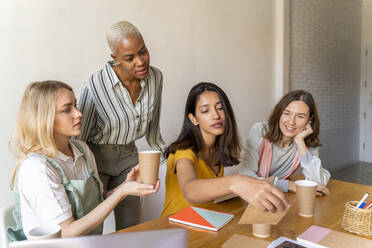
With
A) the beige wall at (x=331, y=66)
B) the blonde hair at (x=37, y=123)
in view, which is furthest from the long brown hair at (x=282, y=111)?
the beige wall at (x=331, y=66)

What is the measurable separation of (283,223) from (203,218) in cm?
33

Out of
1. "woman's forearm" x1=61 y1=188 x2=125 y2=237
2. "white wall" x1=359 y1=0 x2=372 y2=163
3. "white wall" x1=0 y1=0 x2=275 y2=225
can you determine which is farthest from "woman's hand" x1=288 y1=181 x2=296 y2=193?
"white wall" x1=359 y1=0 x2=372 y2=163

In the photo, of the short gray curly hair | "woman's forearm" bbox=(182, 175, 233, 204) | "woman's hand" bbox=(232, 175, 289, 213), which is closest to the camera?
"woman's hand" bbox=(232, 175, 289, 213)

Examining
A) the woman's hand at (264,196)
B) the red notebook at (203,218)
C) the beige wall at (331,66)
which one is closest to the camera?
the woman's hand at (264,196)

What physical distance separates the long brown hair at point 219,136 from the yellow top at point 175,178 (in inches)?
3.7

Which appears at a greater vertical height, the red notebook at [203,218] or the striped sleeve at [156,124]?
the striped sleeve at [156,124]

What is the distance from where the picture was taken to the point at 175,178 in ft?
5.55

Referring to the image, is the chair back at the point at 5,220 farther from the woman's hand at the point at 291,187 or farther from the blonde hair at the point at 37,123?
the woman's hand at the point at 291,187

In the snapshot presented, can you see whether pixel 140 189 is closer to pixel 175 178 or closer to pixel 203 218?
pixel 203 218

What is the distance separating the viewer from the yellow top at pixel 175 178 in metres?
1.59

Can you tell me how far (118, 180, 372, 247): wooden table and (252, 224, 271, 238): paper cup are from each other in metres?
0.02

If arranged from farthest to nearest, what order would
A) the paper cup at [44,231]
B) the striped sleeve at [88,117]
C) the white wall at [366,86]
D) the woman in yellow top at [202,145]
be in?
the white wall at [366,86]
the striped sleeve at [88,117]
the woman in yellow top at [202,145]
the paper cup at [44,231]

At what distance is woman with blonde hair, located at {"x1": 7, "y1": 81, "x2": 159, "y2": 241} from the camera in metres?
1.15

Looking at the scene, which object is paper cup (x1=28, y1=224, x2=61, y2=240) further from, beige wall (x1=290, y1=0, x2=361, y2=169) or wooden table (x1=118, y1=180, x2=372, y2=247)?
beige wall (x1=290, y1=0, x2=361, y2=169)
